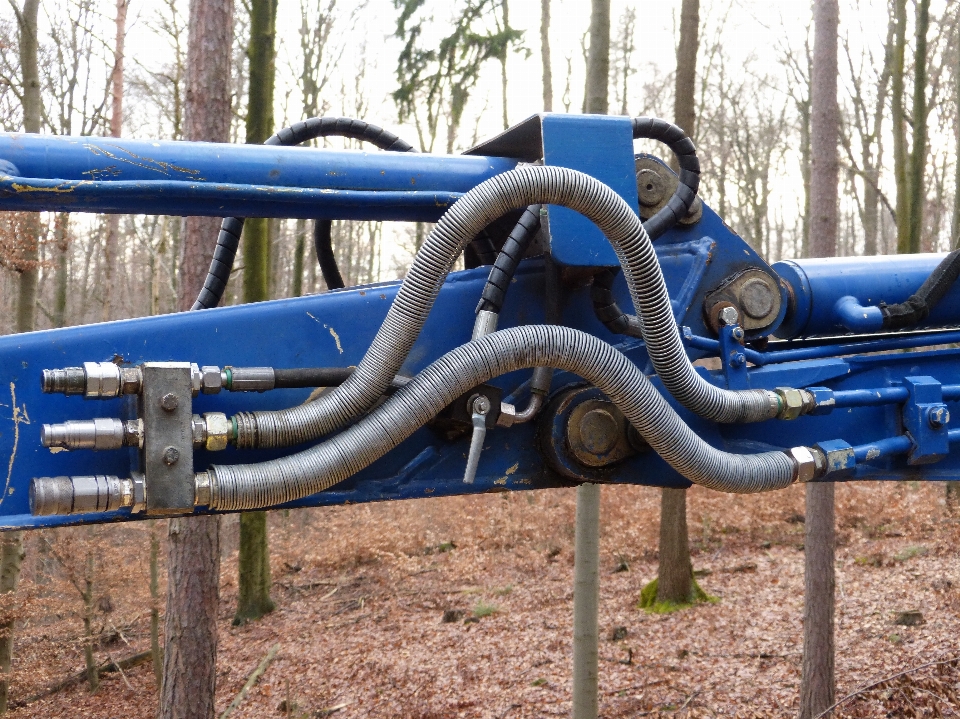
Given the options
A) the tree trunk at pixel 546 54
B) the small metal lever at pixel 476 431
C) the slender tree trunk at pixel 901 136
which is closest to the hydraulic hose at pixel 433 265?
the small metal lever at pixel 476 431

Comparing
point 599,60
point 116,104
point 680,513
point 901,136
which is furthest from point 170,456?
point 116,104

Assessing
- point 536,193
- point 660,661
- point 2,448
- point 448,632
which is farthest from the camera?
point 448,632

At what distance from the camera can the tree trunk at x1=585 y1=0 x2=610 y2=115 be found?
8.09m

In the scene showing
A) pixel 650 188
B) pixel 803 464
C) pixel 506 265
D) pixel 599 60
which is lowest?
pixel 803 464

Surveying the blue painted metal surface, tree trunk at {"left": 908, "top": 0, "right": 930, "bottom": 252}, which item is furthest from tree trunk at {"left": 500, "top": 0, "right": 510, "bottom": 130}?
the blue painted metal surface

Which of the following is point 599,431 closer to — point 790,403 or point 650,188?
point 790,403

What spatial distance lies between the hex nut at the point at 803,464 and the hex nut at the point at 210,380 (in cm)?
148

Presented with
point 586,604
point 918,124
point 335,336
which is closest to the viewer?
point 335,336

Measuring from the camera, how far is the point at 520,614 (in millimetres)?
10594

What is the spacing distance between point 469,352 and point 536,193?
1.24 feet

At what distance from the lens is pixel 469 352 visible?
1.95 metres

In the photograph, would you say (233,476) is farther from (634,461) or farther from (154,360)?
(634,461)

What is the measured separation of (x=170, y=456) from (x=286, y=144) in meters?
1.06

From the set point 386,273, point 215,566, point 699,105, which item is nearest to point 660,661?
point 215,566
